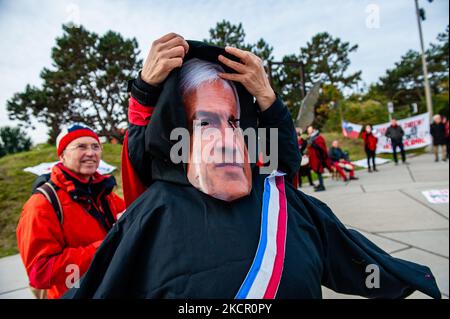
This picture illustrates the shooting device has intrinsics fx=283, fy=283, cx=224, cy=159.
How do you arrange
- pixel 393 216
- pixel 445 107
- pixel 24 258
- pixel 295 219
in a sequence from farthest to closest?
1. pixel 445 107
2. pixel 393 216
3. pixel 24 258
4. pixel 295 219

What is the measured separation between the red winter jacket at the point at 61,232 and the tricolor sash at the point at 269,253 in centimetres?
69

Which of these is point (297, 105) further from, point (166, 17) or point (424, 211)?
point (424, 211)

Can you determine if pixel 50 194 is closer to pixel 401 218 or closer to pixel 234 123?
pixel 234 123

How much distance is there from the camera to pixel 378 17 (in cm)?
69

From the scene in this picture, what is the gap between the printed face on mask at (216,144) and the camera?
60cm

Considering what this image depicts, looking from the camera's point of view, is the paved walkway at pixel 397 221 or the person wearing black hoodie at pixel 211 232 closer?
the person wearing black hoodie at pixel 211 232

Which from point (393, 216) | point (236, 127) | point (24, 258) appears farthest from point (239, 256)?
point (393, 216)

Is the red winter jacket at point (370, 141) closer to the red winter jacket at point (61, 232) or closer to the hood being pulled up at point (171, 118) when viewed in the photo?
the hood being pulled up at point (171, 118)

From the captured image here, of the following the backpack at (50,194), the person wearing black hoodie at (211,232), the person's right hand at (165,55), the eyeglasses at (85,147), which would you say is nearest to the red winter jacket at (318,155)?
the person wearing black hoodie at (211,232)

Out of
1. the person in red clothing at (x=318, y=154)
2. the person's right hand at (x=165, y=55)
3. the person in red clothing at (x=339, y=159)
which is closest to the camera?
the person's right hand at (x=165, y=55)

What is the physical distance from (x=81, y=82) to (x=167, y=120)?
340 millimetres

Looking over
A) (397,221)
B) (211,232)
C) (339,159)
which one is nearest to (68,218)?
(211,232)

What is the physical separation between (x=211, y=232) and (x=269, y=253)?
0.44 ft

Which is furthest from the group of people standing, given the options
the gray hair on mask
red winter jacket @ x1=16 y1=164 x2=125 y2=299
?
red winter jacket @ x1=16 y1=164 x2=125 y2=299
